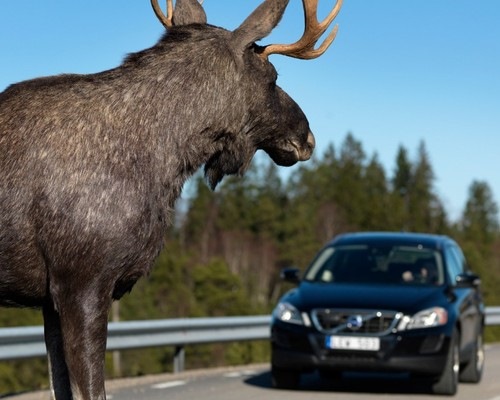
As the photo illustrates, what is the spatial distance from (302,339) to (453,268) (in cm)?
242

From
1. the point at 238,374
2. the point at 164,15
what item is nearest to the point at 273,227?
the point at 238,374

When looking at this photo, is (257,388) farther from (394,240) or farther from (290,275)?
(394,240)

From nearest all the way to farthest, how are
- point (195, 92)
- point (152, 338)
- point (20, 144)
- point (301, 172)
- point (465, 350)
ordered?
1. point (20, 144)
2. point (195, 92)
3. point (465, 350)
4. point (152, 338)
5. point (301, 172)

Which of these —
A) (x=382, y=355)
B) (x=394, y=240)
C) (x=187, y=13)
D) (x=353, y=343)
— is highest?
(x=187, y=13)

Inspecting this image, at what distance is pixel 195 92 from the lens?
23.4ft

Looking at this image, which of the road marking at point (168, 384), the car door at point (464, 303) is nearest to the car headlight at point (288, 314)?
the road marking at point (168, 384)

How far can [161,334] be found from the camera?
1514cm

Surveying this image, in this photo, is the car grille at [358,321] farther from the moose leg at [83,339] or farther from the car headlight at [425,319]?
the moose leg at [83,339]

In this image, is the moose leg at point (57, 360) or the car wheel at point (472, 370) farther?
the car wheel at point (472, 370)

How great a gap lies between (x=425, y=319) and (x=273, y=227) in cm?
12748

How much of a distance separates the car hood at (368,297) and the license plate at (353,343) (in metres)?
0.33

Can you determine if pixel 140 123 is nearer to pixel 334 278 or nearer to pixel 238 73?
pixel 238 73

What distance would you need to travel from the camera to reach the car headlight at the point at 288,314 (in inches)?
522

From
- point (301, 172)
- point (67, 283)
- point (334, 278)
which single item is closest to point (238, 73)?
point (67, 283)
